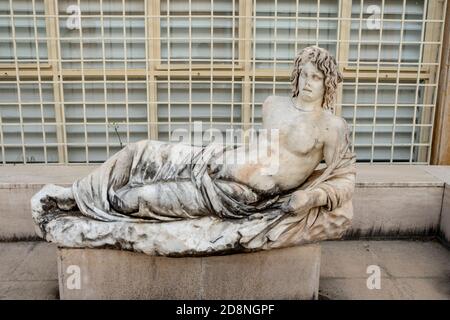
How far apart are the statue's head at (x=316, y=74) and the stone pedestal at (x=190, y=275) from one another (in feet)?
3.17

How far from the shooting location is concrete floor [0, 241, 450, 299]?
10.2 ft

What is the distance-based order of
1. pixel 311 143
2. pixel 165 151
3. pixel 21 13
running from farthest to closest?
pixel 21 13 → pixel 165 151 → pixel 311 143

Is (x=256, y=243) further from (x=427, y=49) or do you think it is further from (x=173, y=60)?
(x=427, y=49)

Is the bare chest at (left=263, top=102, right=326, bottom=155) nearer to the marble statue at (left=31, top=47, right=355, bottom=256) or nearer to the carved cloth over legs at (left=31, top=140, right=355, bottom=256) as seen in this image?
the marble statue at (left=31, top=47, right=355, bottom=256)

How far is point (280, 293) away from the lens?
3.02 meters

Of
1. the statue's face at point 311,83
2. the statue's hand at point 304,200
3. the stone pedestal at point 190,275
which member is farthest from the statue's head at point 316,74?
the stone pedestal at point 190,275

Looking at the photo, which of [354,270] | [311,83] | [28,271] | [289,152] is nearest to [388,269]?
[354,270]

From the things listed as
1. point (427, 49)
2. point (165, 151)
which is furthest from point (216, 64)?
point (427, 49)

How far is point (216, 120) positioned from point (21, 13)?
211 cm

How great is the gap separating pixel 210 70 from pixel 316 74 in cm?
187

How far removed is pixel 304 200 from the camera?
2676 mm

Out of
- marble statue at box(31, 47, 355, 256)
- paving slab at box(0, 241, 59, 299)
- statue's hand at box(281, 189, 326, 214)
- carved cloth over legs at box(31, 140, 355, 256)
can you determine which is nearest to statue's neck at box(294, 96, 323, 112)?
marble statue at box(31, 47, 355, 256)

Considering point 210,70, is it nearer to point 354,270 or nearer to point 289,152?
point 289,152
